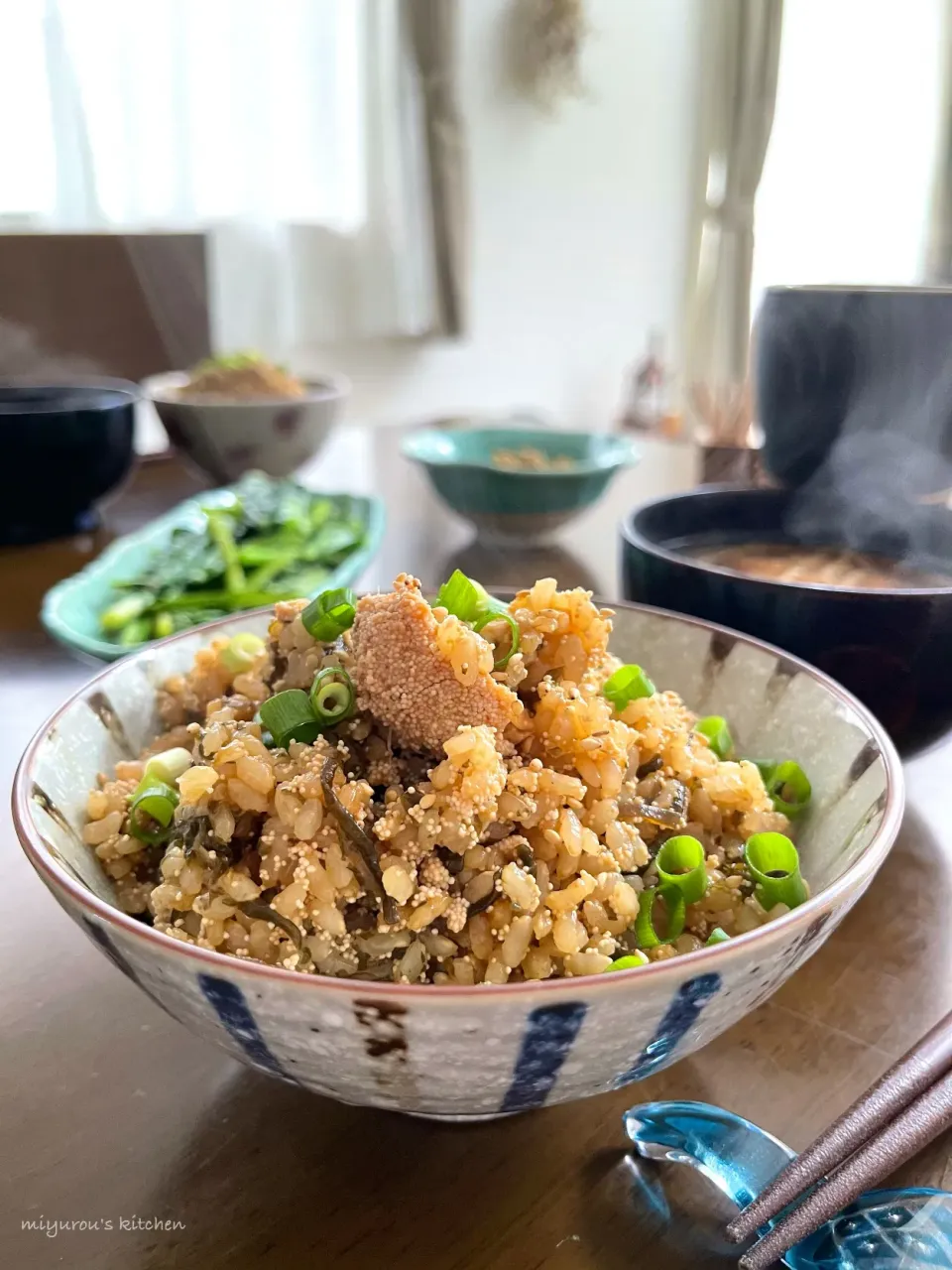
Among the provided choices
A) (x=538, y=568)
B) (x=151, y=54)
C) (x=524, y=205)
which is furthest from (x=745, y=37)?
(x=538, y=568)

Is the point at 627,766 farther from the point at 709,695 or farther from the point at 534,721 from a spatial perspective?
the point at 709,695

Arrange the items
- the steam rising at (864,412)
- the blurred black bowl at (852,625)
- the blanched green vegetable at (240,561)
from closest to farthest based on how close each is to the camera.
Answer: the blurred black bowl at (852,625) < the steam rising at (864,412) < the blanched green vegetable at (240,561)

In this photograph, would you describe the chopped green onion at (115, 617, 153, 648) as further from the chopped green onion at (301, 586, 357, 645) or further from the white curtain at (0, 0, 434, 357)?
the white curtain at (0, 0, 434, 357)

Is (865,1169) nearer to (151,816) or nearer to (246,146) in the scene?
Result: (151,816)

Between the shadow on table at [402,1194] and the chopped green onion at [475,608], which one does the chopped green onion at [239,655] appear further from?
the shadow on table at [402,1194]

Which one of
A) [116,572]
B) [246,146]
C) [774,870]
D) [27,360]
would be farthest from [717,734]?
[246,146]

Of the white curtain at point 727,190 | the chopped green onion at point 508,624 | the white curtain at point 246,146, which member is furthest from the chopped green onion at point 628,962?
the white curtain at point 727,190

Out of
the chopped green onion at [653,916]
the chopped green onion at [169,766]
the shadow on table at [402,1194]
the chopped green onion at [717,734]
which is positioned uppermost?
the chopped green onion at [169,766]
